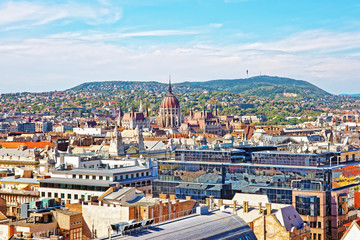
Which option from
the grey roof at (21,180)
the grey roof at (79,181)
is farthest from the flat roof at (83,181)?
the grey roof at (21,180)

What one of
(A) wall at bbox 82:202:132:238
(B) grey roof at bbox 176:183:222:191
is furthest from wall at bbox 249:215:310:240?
A: (B) grey roof at bbox 176:183:222:191

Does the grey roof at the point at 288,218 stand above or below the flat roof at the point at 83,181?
below

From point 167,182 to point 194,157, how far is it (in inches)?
322

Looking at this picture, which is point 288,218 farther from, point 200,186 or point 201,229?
point 200,186

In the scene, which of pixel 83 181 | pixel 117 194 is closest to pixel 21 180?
pixel 83 181

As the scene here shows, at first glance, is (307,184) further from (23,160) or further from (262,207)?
(23,160)

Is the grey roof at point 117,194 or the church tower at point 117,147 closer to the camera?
the grey roof at point 117,194

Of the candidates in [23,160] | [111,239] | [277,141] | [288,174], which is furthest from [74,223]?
[277,141]

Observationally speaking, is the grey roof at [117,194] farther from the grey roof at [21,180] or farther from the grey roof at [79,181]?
the grey roof at [21,180]

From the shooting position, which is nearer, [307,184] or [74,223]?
[74,223]

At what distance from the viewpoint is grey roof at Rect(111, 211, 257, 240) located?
39688mm

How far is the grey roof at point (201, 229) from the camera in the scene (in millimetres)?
39688

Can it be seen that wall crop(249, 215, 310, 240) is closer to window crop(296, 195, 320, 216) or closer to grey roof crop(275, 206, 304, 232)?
grey roof crop(275, 206, 304, 232)

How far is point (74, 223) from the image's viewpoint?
166 ft
